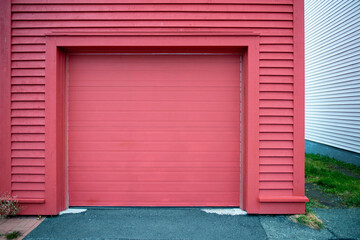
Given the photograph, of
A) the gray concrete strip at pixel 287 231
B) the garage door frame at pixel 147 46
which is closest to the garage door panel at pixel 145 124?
the garage door frame at pixel 147 46

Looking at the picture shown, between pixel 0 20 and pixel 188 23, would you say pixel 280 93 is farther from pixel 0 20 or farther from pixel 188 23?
pixel 0 20

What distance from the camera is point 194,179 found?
14.3 feet

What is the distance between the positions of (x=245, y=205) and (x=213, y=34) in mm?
2939

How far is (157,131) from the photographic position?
4348 millimetres

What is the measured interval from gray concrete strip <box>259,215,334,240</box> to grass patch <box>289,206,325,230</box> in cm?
9

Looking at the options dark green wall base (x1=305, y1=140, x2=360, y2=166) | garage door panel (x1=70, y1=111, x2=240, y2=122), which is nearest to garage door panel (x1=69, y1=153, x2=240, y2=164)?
garage door panel (x1=70, y1=111, x2=240, y2=122)

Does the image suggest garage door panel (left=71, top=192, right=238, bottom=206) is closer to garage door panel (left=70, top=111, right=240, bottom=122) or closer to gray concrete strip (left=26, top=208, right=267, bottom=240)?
gray concrete strip (left=26, top=208, right=267, bottom=240)

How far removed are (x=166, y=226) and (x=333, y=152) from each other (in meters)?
7.60

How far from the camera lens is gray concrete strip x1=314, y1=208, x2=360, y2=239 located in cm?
346

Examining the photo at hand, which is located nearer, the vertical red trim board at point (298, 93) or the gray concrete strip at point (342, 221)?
the gray concrete strip at point (342, 221)

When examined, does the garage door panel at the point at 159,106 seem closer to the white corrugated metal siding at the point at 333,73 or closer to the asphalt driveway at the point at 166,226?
the asphalt driveway at the point at 166,226

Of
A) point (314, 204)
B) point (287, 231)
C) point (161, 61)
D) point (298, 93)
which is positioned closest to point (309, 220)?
point (287, 231)

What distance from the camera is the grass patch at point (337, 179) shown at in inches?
192

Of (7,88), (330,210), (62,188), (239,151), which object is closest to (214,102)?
(239,151)
